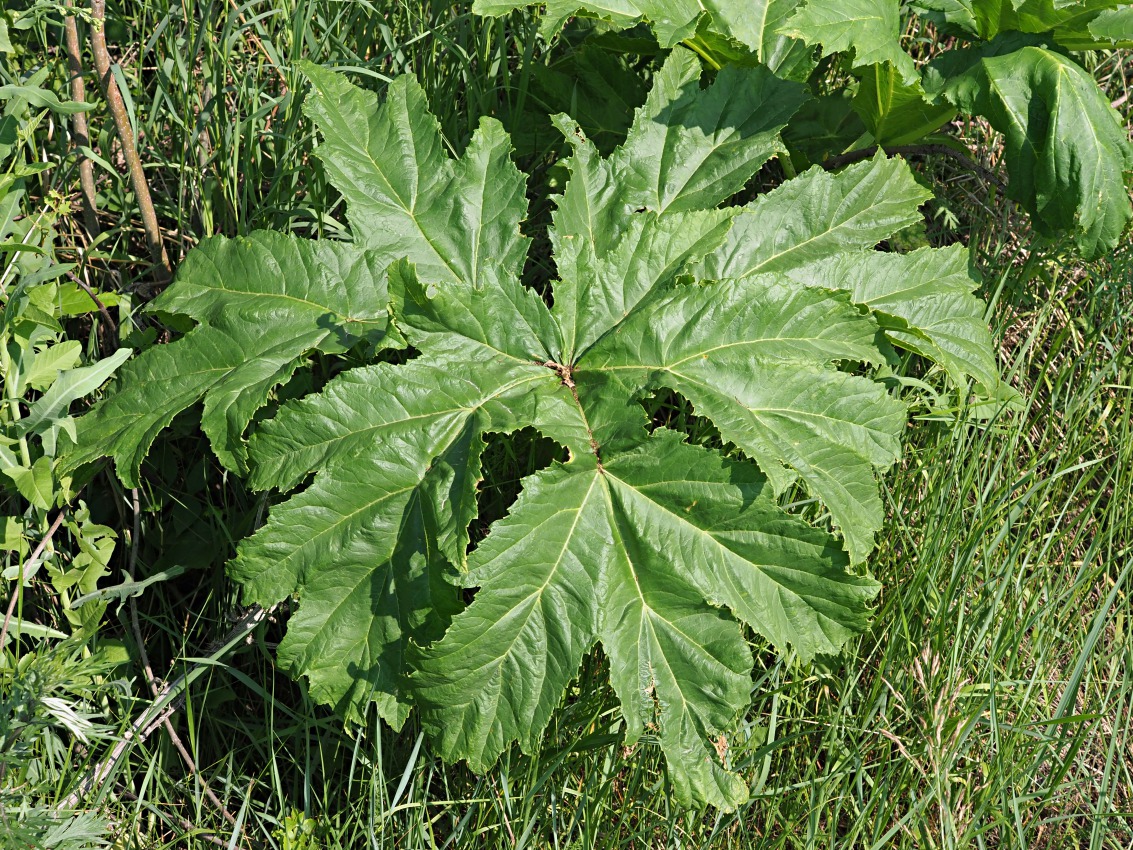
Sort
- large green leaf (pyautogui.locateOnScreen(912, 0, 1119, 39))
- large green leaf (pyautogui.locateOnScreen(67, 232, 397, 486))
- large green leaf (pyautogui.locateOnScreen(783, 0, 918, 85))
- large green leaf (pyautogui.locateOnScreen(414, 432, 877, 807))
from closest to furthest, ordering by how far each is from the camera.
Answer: large green leaf (pyautogui.locateOnScreen(414, 432, 877, 807)) < large green leaf (pyautogui.locateOnScreen(67, 232, 397, 486)) < large green leaf (pyautogui.locateOnScreen(783, 0, 918, 85)) < large green leaf (pyautogui.locateOnScreen(912, 0, 1119, 39))

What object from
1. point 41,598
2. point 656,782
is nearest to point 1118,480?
point 656,782

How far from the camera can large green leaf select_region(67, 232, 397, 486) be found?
7.16 feet

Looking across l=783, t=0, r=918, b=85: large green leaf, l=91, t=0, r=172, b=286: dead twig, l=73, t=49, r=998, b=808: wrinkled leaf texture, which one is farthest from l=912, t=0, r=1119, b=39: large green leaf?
l=91, t=0, r=172, b=286: dead twig

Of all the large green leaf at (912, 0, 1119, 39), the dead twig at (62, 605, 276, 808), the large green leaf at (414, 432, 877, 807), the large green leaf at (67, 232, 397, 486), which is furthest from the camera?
the large green leaf at (912, 0, 1119, 39)

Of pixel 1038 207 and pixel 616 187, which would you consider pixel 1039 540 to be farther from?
pixel 616 187

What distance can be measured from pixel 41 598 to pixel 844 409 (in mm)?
1932

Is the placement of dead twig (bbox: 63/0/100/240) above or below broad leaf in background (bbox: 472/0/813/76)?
below

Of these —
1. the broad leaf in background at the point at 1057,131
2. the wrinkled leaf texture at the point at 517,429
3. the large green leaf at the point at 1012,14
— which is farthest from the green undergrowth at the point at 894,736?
the large green leaf at the point at 1012,14

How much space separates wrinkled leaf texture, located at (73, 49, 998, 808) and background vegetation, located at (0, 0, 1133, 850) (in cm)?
31

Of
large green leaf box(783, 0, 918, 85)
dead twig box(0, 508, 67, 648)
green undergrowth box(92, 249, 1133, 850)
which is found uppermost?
large green leaf box(783, 0, 918, 85)

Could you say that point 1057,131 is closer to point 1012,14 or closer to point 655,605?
point 1012,14

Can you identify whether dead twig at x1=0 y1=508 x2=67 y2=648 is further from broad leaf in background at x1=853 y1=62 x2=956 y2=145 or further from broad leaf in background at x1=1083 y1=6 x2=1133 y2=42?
broad leaf in background at x1=1083 y1=6 x2=1133 y2=42

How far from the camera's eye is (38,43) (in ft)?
9.54

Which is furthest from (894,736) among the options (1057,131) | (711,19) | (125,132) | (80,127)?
(80,127)
